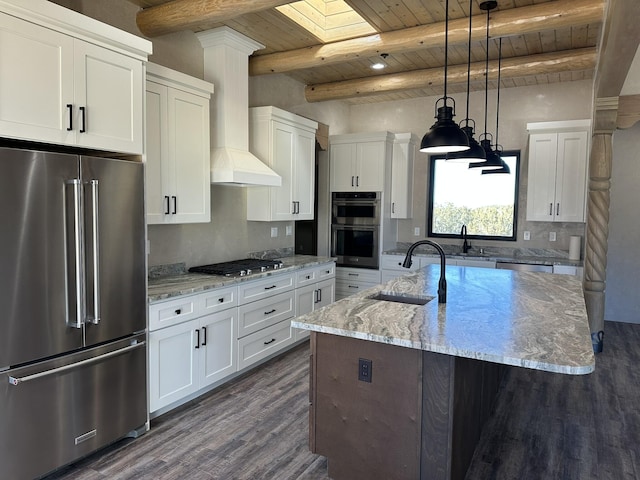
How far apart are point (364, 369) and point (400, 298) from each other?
883 millimetres

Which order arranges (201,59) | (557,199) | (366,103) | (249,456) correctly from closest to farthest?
(249,456)
(201,59)
(557,199)
(366,103)

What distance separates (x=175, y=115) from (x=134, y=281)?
1.36 meters

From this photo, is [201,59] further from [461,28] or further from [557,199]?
[557,199]

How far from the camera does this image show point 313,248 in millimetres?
6188

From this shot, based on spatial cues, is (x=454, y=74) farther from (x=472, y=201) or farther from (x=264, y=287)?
(x=264, y=287)

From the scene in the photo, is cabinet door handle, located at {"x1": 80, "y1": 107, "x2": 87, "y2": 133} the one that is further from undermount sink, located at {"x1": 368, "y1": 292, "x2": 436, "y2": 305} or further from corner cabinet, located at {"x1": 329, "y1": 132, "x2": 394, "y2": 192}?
corner cabinet, located at {"x1": 329, "y1": 132, "x2": 394, "y2": 192}

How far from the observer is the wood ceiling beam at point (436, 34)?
325 centimetres

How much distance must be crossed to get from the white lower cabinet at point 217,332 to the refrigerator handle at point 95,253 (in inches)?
16.6

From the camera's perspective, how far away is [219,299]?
3438 millimetres

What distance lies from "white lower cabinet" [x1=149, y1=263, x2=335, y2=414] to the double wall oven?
146cm

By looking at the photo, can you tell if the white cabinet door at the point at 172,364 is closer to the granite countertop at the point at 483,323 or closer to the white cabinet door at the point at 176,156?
the white cabinet door at the point at 176,156

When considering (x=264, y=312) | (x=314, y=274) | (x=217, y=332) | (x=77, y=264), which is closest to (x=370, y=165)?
(x=314, y=274)

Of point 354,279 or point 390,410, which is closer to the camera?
point 390,410

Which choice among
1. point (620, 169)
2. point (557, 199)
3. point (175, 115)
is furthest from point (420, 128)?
point (175, 115)
